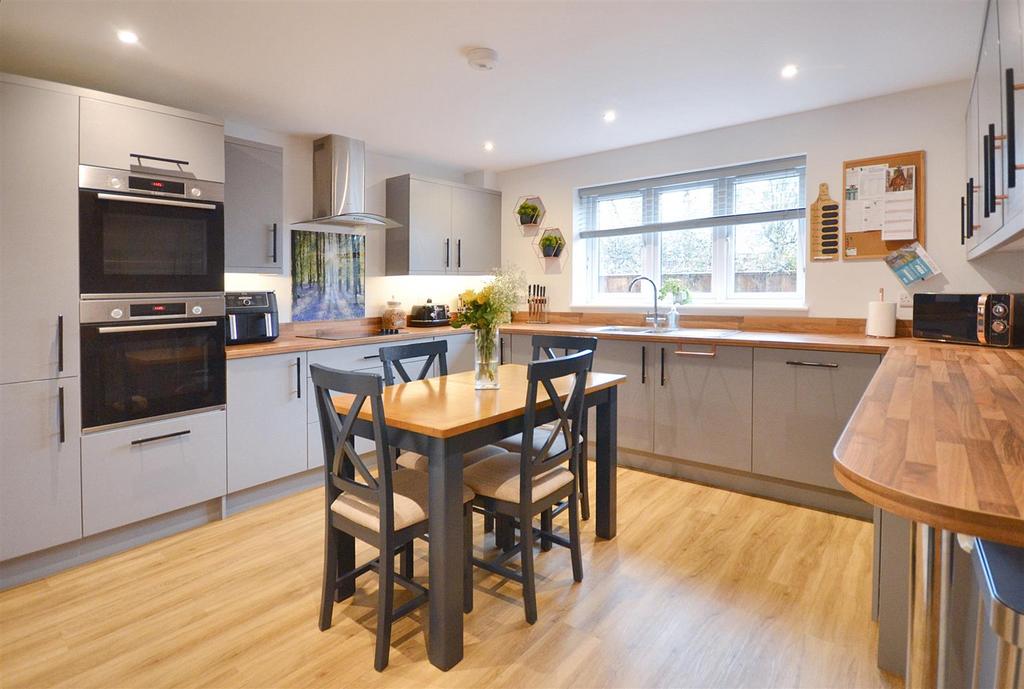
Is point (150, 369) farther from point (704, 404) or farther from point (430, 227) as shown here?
point (704, 404)

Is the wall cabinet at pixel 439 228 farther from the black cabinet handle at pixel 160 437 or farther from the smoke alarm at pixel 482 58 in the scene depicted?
the black cabinet handle at pixel 160 437

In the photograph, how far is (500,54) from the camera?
265 cm

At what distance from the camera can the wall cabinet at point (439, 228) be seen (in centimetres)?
443

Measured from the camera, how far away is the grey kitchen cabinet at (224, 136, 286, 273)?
3371mm

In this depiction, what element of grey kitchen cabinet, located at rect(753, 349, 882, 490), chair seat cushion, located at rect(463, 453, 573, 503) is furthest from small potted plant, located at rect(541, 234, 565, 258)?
chair seat cushion, located at rect(463, 453, 573, 503)

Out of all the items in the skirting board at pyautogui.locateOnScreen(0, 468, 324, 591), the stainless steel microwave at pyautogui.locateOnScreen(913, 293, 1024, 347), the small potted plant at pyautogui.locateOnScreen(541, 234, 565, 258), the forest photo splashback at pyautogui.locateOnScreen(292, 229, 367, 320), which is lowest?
the skirting board at pyautogui.locateOnScreen(0, 468, 324, 591)

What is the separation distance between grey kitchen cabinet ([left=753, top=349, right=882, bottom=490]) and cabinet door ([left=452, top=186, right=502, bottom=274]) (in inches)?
94.1

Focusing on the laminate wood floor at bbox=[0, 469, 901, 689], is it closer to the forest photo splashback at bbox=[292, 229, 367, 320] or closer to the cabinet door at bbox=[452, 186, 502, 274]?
the forest photo splashback at bbox=[292, 229, 367, 320]

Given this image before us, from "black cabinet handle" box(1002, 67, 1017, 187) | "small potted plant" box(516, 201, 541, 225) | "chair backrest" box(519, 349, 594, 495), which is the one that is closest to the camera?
"black cabinet handle" box(1002, 67, 1017, 187)

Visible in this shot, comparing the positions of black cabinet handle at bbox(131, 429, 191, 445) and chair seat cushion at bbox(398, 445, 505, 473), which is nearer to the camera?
chair seat cushion at bbox(398, 445, 505, 473)

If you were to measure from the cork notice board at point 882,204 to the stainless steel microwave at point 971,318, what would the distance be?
1.50ft

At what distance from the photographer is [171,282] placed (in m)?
2.82

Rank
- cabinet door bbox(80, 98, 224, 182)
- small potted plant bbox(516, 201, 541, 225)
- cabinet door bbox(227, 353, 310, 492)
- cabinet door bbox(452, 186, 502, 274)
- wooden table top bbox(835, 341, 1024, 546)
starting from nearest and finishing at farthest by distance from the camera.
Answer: wooden table top bbox(835, 341, 1024, 546)
cabinet door bbox(80, 98, 224, 182)
cabinet door bbox(227, 353, 310, 492)
cabinet door bbox(452, 186, 502, 274)
small potted plant bbox(516, 201, 541, 225)

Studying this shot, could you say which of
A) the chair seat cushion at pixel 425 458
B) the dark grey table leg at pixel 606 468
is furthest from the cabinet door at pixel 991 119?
the chair seat cushion at pixel 425 458
